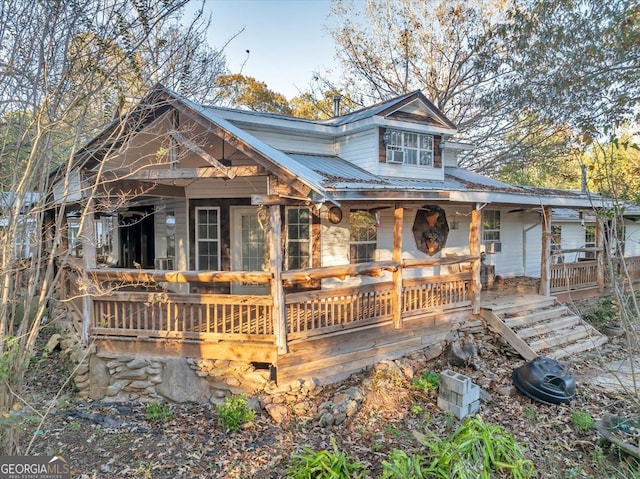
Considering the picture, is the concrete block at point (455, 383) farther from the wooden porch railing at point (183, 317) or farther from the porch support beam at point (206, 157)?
the porch support beam at point (206, 157)

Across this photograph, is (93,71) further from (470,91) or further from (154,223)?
(470,91)

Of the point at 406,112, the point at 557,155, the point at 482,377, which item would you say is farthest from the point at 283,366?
the point at 557,155

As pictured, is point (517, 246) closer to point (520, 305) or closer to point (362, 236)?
point (520, 305)

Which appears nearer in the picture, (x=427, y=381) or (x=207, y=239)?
(x=427, y=381)

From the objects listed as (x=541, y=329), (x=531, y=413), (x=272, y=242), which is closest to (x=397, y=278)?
(x=272, y=242)

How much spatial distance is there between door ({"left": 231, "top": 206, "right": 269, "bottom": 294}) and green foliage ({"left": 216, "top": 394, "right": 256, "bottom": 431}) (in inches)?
152

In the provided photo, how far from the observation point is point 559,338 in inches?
347

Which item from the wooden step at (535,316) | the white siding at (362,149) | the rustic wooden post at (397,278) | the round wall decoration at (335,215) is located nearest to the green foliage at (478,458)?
the rustic wooden post at (397,278)

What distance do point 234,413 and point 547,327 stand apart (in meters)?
7.53

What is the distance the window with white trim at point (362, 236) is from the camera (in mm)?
9953

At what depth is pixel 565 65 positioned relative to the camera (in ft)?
35.6

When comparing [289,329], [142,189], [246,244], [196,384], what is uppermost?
[142,189]

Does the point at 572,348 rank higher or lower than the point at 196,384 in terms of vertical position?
lower

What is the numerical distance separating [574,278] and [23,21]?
45.5ft
